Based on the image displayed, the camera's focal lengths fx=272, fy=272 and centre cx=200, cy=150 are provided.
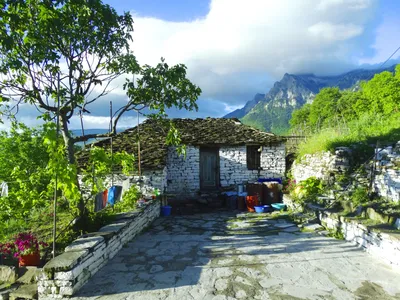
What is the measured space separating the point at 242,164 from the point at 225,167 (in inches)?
30.5

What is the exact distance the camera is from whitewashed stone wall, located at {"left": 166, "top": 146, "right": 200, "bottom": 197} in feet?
39.6

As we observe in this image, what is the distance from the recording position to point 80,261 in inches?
152

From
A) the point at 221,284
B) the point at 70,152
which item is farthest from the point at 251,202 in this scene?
the point at 70,152

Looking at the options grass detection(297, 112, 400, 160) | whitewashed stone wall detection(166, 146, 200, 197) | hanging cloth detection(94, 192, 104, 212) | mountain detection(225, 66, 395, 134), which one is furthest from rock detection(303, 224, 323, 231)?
mountain detection(225, 66, 395, 134)

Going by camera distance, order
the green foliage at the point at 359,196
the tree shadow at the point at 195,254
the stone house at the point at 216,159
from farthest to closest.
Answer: the stone house at the point at 216,159, the green foliage at the point at 359,196, the tree shadow at the point at 195,254

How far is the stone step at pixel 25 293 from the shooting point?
3.74 metres

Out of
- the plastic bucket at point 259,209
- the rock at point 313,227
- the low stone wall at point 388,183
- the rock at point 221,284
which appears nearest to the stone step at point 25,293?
the rock at point 221,284

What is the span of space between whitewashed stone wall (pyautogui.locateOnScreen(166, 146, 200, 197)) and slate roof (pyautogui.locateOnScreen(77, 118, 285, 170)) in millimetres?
494

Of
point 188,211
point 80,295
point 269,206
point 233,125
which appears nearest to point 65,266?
point 80,295

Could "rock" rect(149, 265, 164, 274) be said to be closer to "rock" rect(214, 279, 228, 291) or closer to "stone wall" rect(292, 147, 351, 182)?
"rock" rect(214, 279, 228, 291)

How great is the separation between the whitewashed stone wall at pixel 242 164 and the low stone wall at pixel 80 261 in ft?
22.5

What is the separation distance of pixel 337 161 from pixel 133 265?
7.29 metres

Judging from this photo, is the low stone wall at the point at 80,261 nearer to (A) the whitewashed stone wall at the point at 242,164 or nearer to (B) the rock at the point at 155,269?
(B) the rock at the point at 155,269

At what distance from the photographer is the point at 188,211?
34.3 feet
